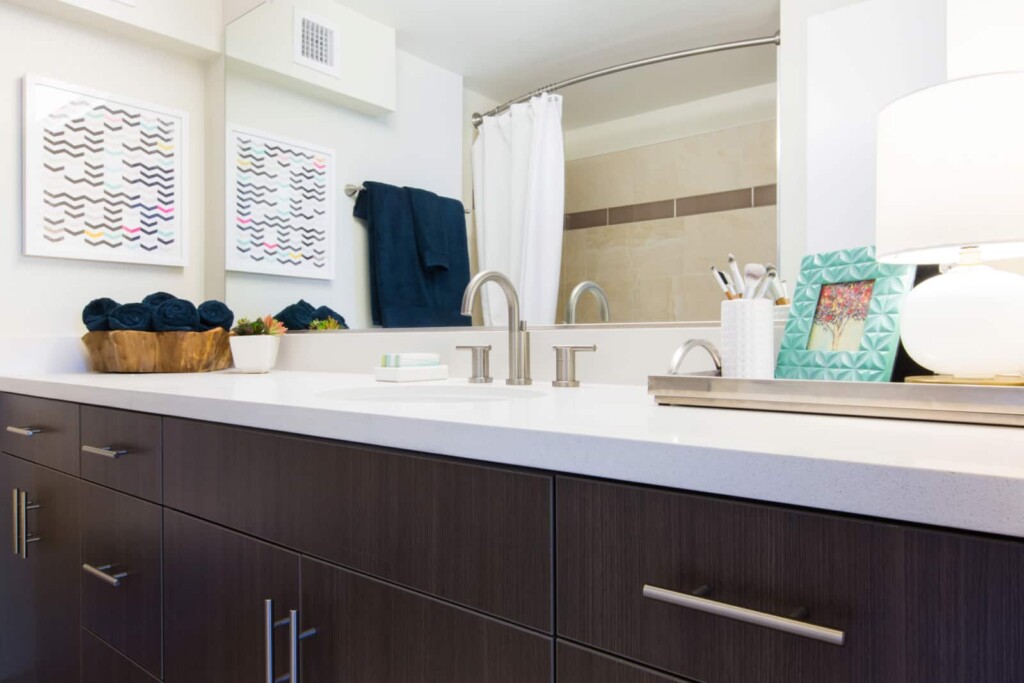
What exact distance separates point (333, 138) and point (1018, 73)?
5.17 feet

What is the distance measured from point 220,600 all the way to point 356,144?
123 cm

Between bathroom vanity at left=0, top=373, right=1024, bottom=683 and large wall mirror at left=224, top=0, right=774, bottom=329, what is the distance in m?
0.30

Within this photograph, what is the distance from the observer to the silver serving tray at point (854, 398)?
64cm

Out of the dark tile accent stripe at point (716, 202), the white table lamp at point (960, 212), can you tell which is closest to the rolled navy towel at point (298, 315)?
the dark tile accent stripe at point (716, 202)

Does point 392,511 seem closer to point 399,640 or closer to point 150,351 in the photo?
point 399,640

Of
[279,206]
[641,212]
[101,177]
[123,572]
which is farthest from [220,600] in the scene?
[101,177]

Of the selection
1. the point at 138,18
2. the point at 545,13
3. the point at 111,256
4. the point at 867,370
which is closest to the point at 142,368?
the point at 111,256

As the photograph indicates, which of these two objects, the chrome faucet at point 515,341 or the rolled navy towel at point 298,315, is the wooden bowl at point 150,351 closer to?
the rolled navy towel at point 298,315

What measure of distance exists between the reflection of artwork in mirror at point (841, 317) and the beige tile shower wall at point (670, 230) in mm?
182

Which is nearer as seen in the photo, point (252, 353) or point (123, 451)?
point (123, 451)

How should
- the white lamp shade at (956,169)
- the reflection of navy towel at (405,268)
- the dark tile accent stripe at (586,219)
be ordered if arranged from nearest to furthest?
the white lamp shade at (956,169)
the dark tile accent stripe at (586,219)
the reflection of navy towel at (405,268)

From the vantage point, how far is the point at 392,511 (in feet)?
2.43

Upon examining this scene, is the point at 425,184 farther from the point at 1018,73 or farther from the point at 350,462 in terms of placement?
the point at 1018,73

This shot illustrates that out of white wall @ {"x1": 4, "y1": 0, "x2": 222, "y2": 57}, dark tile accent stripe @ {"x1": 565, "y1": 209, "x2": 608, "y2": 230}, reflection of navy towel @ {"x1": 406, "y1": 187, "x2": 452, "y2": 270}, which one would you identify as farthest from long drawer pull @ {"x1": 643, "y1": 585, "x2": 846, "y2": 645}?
white wall @ {"x1": 4, "y1": 0, "x2": 222, "y2": 57}
